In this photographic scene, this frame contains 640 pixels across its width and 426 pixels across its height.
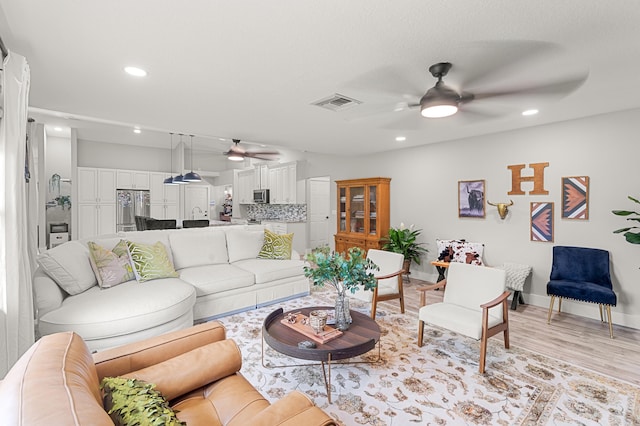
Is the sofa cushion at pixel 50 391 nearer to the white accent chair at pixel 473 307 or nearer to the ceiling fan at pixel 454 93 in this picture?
the ceiling fan at pixel 454 93

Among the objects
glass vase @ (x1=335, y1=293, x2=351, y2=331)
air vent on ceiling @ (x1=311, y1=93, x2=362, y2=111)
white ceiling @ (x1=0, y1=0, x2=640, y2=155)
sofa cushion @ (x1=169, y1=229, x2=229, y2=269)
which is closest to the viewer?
white ceiling @ (x1=0, y1=0, x2=640, y2=155)

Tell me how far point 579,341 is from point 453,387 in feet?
5.89

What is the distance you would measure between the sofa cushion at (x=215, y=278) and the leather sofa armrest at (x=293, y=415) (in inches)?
102

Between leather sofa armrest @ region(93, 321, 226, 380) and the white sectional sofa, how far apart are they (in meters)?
1.08

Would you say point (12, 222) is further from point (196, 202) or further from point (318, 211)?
point (196, 202)

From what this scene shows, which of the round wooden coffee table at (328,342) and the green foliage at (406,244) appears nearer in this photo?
the round wooden coffee table at (328,342)

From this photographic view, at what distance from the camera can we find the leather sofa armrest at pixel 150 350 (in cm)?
151

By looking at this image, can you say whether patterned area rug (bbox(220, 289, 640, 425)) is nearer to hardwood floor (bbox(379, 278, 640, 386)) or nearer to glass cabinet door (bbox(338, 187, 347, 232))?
hardwood floor (bbox(379, 278, 640, 386))

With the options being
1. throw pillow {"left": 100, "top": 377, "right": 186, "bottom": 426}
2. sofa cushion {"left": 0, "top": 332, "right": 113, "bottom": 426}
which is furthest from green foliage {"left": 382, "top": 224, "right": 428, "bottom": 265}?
sofa cushion {"left": 0, "top": 332, "right": 113, "bottom": 426}

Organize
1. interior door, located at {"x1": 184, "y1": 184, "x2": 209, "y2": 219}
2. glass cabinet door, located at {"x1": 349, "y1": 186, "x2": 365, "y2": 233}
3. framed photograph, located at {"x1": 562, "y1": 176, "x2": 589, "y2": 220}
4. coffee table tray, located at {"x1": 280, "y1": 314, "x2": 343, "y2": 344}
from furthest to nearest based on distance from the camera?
interior door, located at {"x1": 184, "y1": 184, "x2": 209, "y2": 219}, glass cabinet door, located at {"x1": 349, "y1": 186, "x2": 365, "y2": 233}, framed photograph, located at {"x1": 562, "y1": 176, "x2": 589, "y2": 220}, coffee table tray, located at {"x1": 280, "y1": 314, "x2": 343, "y2": 344}

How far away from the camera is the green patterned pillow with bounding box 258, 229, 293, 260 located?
4672 mm

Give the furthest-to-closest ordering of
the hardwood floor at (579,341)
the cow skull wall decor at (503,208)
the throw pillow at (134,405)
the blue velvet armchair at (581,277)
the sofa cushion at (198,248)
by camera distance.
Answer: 1. the cow skull wall decor at (503,208)
2. the sofa cushion at (198,248)
3. the blue velvet armchair at (581,277)
4. the hardwood floor at (579,341)
5. the throw pillow at (134,405)

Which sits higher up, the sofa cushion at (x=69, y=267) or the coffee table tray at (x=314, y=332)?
the sofa cushion at (x=69, y=267)

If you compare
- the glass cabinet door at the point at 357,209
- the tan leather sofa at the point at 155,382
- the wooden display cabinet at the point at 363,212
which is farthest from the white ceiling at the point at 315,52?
the glass cabinet door at the point at 357,209
